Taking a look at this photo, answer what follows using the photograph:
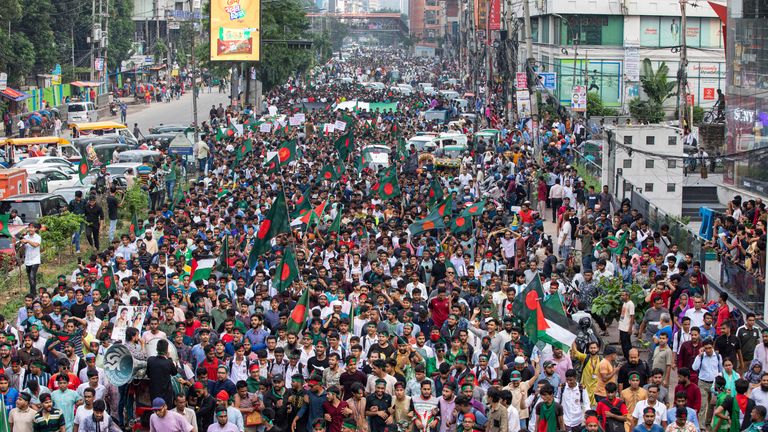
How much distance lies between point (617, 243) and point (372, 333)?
7053 mm

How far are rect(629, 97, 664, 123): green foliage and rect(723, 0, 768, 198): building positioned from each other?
17835mm

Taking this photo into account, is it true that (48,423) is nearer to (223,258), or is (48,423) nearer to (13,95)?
(223,258)

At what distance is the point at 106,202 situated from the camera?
29.3 meters

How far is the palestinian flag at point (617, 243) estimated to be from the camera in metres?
20.5

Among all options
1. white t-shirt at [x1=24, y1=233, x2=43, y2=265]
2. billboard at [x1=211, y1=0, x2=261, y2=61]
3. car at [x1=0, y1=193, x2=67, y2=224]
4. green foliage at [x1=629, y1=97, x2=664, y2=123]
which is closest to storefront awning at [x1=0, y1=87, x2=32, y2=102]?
billboard at [x1=211, y1=0, x2=261, y2=61]

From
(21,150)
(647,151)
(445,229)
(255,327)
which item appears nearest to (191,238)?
(445,229)

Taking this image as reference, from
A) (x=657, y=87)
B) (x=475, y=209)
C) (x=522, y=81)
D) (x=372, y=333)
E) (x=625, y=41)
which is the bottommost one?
(x=372, y=333)

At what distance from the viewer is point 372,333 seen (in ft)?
48.6

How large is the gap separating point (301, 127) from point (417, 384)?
34922 mm

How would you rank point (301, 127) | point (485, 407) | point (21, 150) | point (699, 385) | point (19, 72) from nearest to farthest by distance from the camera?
point (485, 407)
point (699, 385)
point (21, 150)
point (301, 127)
point (19, 72)

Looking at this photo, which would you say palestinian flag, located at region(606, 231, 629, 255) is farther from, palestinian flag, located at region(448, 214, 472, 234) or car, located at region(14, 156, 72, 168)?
car, located at region(14, 156, 72, 168)

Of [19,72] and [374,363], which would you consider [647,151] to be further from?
[19,72]

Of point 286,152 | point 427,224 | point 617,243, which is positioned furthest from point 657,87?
point 617,243

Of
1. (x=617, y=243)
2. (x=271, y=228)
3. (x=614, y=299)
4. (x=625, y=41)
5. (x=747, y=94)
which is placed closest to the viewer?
(x=614, y=299)
